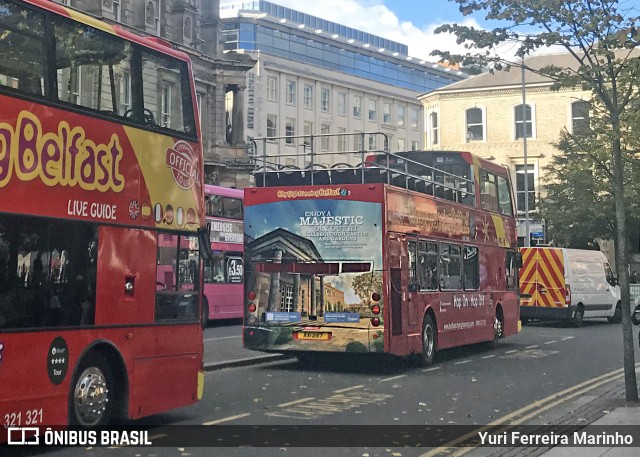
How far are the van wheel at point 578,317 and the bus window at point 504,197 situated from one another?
903 centimetres

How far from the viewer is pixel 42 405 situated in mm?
8078

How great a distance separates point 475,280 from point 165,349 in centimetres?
1133

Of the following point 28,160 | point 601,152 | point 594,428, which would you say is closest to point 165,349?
point 28,160

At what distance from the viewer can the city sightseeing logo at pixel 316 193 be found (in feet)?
50.8

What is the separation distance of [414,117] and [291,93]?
19.9 metres

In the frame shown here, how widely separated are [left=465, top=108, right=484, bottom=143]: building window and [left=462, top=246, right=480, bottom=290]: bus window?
43287mm

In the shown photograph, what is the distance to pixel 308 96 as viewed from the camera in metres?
71.8

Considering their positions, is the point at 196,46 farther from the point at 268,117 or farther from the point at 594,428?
the point at 594,428

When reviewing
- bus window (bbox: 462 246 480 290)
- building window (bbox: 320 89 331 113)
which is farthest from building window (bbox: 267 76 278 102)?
bus window (bbox: 462 246 480 290)

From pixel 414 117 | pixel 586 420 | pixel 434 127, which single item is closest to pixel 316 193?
pixel 586 420

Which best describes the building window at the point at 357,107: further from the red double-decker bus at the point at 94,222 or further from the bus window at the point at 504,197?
the red double-decker bus at the point at 94,222

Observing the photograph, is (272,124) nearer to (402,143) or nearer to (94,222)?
(402,143)

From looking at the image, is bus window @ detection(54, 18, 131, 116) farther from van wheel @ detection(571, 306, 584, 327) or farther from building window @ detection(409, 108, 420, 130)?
building window @ detection(409, 108, 420, 130)

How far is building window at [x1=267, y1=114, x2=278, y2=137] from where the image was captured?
67.2m
